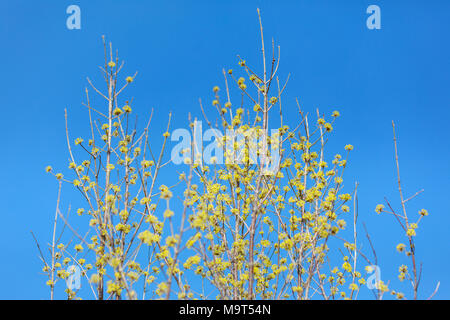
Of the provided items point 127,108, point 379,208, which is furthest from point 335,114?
point 127,108

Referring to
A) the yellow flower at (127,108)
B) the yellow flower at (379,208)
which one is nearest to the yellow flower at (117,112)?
the yellow flower at (127,108)

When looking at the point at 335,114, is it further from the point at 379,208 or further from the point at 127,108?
the point at 127,108

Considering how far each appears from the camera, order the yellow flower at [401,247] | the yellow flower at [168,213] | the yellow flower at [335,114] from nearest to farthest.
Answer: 1. the yellow flower at [168,213]
2. the yellow flower at [401,247]
3. the yellow flower at [335,114]

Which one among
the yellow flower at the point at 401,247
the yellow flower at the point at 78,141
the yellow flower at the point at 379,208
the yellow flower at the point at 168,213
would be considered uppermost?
the yellow flower at the point at 78,141

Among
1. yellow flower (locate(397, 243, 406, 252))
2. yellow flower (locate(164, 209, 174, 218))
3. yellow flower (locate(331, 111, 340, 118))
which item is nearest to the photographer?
yellow flower (locate(164, 209, 174, 218))

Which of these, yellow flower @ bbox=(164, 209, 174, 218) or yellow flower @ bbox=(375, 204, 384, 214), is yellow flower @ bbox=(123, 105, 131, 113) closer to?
yellow flower @ bbox=(164, 209, 174, 218)

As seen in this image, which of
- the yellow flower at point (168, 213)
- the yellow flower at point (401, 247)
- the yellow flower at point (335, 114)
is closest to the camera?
the yellow flower at point (168, 213)

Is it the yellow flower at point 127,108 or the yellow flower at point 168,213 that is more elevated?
the yellow flower at point 127,108

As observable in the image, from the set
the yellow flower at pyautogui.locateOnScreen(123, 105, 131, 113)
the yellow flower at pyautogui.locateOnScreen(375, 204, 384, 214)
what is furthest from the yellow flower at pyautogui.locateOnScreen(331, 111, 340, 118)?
the yellow flower at pyautogui.locateOnScreen(123, 105, 131, 113)

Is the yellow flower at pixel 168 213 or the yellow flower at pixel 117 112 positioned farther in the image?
the yellow flower at pixel 117 112

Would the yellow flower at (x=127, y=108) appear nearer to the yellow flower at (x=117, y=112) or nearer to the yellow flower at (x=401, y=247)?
the yellow flower at (x=117, y=112)
